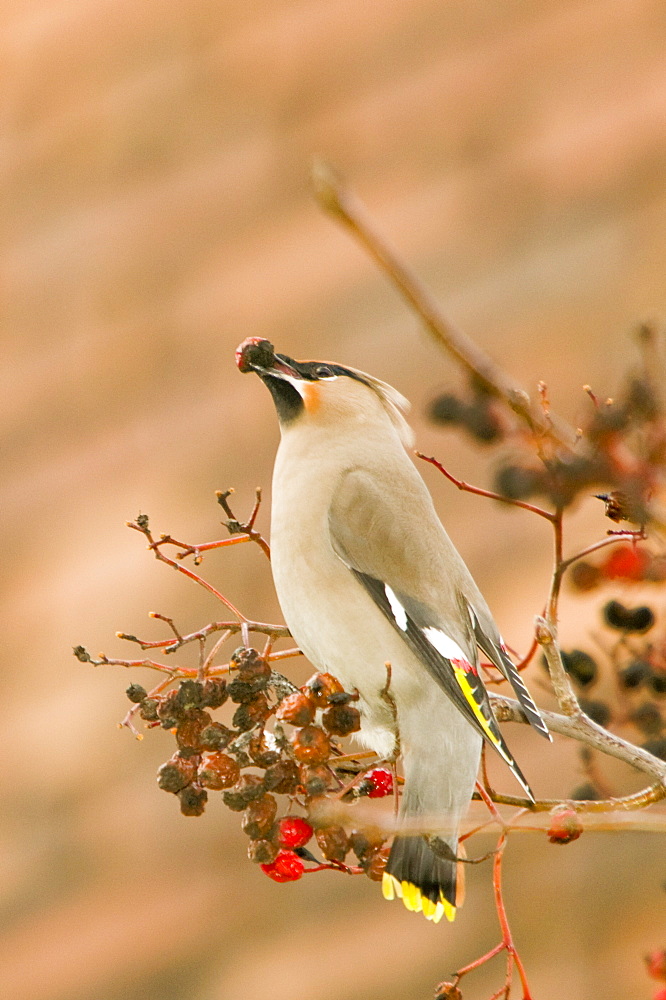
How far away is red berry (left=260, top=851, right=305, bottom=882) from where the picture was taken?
62.7 inches

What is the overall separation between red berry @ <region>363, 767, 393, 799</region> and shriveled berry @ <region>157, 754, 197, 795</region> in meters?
0.26

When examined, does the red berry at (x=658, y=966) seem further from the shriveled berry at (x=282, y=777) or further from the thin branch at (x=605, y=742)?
the shriveled berry at (x=282, y=777)

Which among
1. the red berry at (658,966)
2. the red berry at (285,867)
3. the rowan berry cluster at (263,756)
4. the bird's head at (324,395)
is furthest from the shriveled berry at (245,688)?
the bird's head at (324,395)

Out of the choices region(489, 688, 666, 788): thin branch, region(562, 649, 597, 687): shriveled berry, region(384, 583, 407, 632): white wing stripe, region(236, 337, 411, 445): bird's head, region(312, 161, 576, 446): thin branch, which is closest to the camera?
region(312, 161, 576, 446): thin branch

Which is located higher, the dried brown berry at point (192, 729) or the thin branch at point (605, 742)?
the dried brown berry at point (192, 729)

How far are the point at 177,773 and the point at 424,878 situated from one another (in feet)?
1.32

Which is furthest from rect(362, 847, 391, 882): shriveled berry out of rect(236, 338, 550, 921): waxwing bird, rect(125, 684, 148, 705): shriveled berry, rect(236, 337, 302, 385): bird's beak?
rect(236, 337, 302, 385): bird's beak

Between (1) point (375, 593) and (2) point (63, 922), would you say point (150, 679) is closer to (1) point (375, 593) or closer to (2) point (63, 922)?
(2) point (63, 922)

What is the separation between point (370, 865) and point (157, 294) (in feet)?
10.4

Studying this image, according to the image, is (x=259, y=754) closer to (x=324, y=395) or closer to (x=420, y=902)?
(x=420, y=902)

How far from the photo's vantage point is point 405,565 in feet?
6.51

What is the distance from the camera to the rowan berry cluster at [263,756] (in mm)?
1426

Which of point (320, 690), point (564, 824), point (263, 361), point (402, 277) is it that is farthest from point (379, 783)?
point (402, 277)

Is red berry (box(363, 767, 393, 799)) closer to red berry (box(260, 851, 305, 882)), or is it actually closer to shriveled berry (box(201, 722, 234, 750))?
red berry (box(260, 851, 305, 882))
